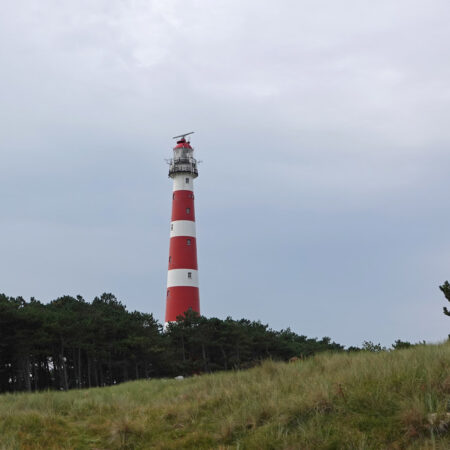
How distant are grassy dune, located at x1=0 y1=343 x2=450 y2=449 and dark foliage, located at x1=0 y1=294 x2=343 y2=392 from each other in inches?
942

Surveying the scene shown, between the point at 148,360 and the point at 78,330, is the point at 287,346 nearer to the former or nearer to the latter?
the point at 148,360

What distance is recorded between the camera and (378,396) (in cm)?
1044

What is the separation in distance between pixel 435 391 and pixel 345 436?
6.68ft

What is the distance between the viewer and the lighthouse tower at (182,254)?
151 ft

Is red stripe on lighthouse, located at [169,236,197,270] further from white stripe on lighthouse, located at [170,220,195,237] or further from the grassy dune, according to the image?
the grassy dune

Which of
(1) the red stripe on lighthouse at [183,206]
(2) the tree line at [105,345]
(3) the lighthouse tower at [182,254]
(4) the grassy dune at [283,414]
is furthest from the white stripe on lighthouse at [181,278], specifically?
(4) the grassy dune at [283,414]

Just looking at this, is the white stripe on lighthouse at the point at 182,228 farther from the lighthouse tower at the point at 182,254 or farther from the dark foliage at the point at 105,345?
the dark foliage at the point at 105,345

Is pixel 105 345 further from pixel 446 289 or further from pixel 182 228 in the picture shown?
pixel 446 289

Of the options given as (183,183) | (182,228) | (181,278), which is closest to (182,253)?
(181,278)

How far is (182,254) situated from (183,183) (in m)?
7.01

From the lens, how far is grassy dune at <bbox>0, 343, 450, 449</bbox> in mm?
9367

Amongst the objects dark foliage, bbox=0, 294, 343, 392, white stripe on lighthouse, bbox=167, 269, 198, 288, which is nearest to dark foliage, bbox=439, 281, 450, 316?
dark foliage, bbox=0, 294, 343, 392

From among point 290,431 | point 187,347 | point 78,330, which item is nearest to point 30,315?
point 78,330

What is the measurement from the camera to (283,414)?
421 inches
